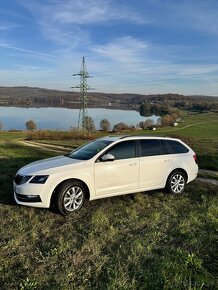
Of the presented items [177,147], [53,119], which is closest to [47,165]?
[177,147]

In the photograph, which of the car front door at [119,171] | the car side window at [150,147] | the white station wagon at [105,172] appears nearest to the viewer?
the white station wagon at [105,172]

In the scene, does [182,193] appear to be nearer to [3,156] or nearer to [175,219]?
[175,219]

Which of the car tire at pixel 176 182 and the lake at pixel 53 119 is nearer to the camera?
the car tire at pixel 176 182

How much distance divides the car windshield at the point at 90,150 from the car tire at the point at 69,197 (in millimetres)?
744

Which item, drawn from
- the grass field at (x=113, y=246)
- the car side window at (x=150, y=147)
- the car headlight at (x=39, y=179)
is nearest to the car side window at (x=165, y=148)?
the car side window at (x=150, y=147)

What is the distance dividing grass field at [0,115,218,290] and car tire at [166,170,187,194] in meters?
0.54

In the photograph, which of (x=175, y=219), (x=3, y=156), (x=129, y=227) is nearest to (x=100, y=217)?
(x=129, y=227)

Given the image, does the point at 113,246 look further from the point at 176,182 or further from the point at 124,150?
the point at 176,182

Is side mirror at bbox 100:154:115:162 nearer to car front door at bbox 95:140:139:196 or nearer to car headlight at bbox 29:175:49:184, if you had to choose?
car front door at bbox 95:140:139:196

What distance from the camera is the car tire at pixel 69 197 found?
655 cm

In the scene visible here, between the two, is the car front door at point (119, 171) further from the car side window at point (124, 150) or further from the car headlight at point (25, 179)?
the car headlight at point (25, 179)

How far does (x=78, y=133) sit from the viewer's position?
4006 centimetres

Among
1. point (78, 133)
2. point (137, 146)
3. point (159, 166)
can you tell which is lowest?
point (78, 133)

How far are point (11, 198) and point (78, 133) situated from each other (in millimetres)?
32531
